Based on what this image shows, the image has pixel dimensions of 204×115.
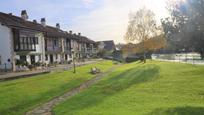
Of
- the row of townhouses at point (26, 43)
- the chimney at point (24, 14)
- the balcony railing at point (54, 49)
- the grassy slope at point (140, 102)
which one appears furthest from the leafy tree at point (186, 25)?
the chimney at point (24, 14)

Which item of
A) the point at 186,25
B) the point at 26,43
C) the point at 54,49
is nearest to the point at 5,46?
the point at 26,43

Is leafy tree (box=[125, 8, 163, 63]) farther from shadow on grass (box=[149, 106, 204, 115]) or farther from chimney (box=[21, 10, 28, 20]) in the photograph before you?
shadow on grass (box=[149, 106, 204, 115])

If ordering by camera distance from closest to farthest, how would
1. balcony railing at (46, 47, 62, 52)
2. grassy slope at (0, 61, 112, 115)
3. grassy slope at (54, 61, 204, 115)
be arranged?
grassy slope at (54, 61, 204, 115) < grassy slope at (0, 61, 112, 115) < balcony railing at (46, 47, 62, 52)

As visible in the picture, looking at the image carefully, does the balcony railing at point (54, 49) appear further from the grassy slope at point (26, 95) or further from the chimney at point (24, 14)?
the grassy slope at point (26, 95)

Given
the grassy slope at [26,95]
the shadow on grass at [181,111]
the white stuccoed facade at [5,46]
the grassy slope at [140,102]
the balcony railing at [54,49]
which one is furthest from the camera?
the balcony railing at [54,49]

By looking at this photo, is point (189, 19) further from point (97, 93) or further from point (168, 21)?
point (97, 93)

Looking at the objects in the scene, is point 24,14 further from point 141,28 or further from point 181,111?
point 181,111

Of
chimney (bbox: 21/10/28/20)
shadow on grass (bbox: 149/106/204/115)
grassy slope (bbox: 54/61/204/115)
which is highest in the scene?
chimney (bbox: 21/10/28/20)

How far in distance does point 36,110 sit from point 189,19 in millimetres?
9105

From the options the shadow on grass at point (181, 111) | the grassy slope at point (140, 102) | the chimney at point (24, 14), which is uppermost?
the chimney at point (24, 14)

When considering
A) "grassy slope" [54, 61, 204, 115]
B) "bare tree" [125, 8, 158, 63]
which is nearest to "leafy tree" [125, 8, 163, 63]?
"bare tree" [125, 8, 158, 63]

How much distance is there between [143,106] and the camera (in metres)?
15.1

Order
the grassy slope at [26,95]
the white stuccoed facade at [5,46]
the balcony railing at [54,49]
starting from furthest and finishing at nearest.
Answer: the balcony railing at [54,49]
the white stuccoed facade at [5,46]
the grassy slope at [26,95]

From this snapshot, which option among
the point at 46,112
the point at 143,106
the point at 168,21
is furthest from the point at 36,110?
the point at 168,21
